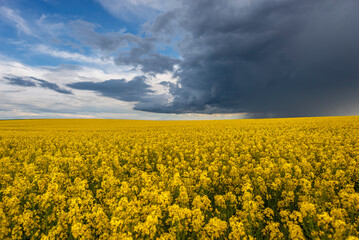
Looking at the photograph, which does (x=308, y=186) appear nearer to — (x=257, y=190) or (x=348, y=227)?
(x=257, y=190)

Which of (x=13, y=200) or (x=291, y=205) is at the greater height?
(x=13, y=200)

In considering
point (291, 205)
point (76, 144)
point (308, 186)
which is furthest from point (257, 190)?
point (76, 144)

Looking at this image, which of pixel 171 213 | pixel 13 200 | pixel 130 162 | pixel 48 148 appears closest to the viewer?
pixel 171 213

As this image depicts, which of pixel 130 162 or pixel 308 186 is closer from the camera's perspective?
pixel 308 186

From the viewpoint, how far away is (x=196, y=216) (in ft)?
12.8

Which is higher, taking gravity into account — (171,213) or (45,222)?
(171,213)

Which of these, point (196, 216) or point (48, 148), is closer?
point (196, 216)

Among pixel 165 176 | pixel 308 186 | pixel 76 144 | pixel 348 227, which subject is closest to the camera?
pixel 348 227

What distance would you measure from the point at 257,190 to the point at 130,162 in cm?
637

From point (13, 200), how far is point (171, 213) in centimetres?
403

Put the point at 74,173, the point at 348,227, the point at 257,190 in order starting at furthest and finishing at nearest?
the point at 74,173
the point at 257,190
the point at 348,227

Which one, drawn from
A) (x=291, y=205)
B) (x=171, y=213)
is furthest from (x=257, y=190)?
(x=171, y=213)

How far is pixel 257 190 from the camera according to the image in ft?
19.4

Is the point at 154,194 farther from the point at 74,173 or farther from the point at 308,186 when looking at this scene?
the point at 74,173
